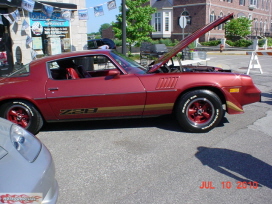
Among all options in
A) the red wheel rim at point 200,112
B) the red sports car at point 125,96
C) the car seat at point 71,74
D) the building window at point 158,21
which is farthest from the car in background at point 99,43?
the building window at point 158,21

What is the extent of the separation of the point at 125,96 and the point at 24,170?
271 centimetres

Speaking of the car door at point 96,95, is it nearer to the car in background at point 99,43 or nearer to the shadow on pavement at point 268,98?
the shadow on pavement at point 268,98

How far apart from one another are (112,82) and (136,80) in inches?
15.7

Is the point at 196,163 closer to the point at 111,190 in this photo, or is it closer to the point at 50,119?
the point at 111,190

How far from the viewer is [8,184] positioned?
79.8 inches

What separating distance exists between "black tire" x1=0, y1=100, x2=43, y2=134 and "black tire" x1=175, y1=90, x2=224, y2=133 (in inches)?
93.8

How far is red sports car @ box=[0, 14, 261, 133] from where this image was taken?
186 inches

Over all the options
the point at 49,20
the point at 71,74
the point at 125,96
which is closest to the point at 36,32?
the point at 49,20

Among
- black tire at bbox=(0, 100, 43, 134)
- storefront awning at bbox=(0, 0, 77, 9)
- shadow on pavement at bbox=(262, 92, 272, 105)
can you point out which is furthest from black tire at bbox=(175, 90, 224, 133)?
storefront awning at bbox=(0, 0, 77, 9)

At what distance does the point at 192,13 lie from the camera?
124ft

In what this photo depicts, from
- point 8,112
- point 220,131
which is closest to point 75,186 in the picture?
point 8,112

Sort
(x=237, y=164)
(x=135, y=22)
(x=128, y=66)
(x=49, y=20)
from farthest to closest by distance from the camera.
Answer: (x=135, y=22)
(x=49, y=20)
(x=128, y=66)
(x=237, y=164)

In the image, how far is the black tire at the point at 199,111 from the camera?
473 centimetres

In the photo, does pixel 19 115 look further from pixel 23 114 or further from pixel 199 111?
pixel 199 111
